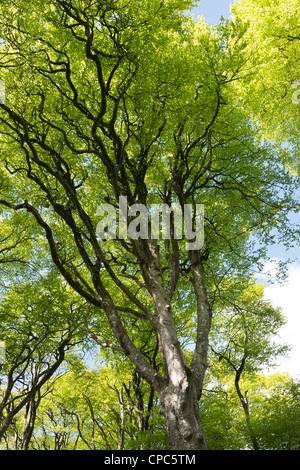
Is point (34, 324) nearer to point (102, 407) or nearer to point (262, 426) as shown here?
point (102, 407)

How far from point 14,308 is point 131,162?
23.5 feet

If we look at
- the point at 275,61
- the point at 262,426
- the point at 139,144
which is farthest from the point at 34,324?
the point at 275,61

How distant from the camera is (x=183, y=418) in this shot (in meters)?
4.54

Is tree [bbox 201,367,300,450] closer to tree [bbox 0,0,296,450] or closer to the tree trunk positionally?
tree [bbox 0,0,296,450]

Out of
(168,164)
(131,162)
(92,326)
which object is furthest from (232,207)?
(92,326)

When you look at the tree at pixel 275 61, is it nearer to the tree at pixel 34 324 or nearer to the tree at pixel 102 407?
the tree at pixel 34 324

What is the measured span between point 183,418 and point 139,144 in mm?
6476

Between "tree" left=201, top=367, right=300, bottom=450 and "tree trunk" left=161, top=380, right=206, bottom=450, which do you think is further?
"tree" left=201, top=367, right=300, bottom=450

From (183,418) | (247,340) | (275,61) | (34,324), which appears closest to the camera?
(183,418)

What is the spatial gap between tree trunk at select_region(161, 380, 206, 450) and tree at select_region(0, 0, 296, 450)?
0.7 inches

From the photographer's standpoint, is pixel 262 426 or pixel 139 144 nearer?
pixel 139 144

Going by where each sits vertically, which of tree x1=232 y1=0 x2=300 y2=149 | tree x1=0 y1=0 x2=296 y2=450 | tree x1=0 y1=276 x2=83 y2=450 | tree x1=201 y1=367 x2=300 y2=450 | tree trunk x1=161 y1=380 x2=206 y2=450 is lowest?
tree x1=201 y1=367 x2=300 y2=450

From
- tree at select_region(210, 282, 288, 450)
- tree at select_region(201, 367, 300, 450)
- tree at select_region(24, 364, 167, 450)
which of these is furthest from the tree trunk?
tree at select_region(210, 282, 288, 450)

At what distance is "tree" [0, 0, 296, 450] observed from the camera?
5.88 meters
